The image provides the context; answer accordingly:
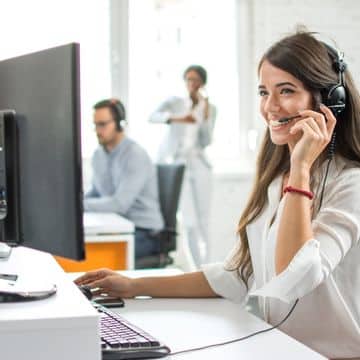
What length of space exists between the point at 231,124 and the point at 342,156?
352 cm

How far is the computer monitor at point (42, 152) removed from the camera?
108 centimetres

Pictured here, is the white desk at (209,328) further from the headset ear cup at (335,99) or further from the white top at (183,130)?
the white top at (183,130)

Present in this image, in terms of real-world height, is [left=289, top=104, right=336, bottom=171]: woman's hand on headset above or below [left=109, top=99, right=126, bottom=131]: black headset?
below

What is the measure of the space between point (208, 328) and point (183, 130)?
3.23 metres

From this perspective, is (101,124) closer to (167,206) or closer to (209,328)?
(167,206)

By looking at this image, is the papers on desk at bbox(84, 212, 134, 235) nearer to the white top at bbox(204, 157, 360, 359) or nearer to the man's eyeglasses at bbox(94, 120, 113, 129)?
the man's eyeglasses at bbox(94, 120, 113, 129)

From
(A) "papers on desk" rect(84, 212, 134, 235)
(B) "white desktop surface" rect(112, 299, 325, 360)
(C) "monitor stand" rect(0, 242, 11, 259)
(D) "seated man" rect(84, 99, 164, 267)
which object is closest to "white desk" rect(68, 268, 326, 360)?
(B) "white desktop surface" rect(112, 299, 325, 360)

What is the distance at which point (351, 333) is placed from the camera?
1.39m

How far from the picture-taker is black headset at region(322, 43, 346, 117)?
149 cm

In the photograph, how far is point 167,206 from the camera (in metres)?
3.70

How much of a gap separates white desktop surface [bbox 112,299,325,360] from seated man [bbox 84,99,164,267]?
6.47 ft

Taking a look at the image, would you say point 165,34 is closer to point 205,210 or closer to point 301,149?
point 205,210

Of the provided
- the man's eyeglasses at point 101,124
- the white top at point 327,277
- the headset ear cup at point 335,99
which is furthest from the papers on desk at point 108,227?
the headset ear cup at point 335,99

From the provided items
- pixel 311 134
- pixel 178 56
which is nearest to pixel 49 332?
pixel 311 134
